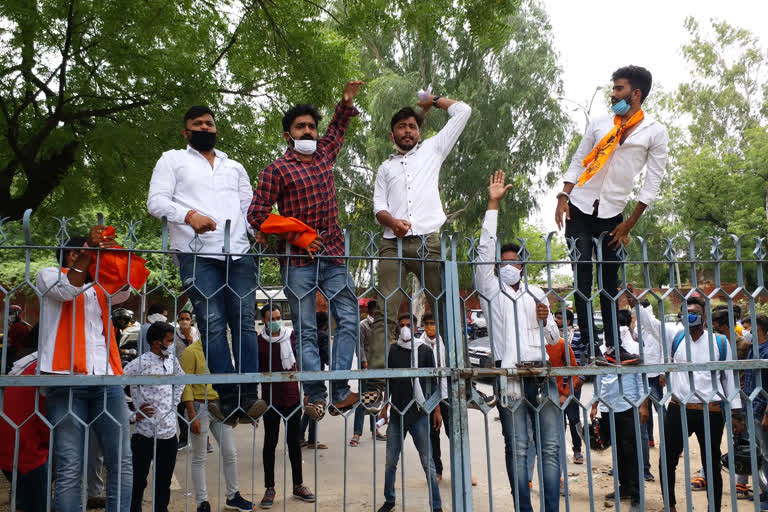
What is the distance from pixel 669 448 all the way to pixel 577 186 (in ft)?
7.68

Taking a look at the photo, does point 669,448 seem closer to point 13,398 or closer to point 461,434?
point 461,434

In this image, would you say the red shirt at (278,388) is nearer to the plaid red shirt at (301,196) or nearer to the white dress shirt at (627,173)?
the plaid red shirt at (301,196)

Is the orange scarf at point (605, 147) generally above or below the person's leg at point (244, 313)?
above

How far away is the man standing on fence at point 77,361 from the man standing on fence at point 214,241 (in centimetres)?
47

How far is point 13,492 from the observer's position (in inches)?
103


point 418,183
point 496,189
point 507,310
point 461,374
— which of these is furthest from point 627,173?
point 461,374

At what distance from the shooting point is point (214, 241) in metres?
3.75

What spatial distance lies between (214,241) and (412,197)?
1.36 m

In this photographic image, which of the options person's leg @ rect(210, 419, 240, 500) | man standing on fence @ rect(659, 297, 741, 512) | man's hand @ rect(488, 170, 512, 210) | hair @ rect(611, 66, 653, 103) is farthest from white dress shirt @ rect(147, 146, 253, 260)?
man standing on fence @ rect(659, 297, 741, 512)

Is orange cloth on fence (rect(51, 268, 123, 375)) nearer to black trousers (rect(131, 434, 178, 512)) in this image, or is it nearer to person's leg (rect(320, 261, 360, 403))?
person's leg (rect(320, 261, 360, 403))

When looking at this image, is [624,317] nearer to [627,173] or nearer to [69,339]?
[627,173]

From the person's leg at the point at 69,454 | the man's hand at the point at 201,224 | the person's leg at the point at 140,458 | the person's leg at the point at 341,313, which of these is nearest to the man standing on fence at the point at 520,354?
the person's leg at the point at 341,313

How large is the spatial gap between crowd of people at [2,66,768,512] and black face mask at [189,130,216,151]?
0.04ft

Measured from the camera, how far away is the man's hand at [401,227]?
13.0 ft
